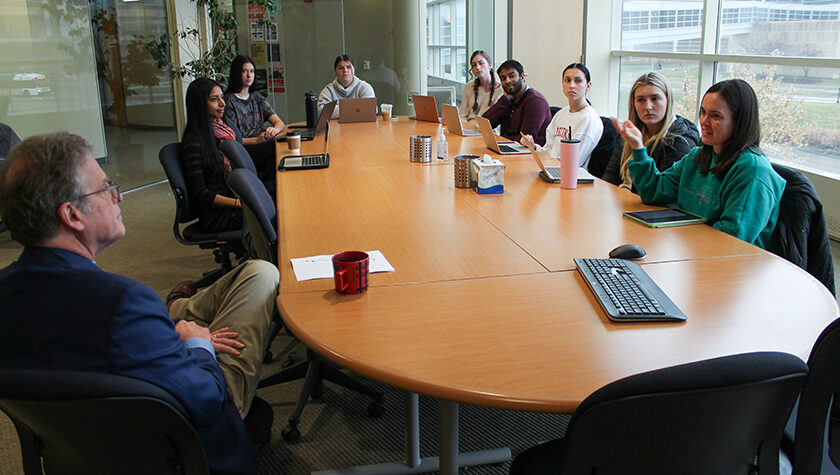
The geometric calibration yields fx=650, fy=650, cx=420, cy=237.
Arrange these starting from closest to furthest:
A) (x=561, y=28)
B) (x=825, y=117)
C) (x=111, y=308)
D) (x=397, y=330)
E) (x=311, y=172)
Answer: (x=111, y=308) → (x=397, y=330) → (x=311, y=172) → (x=825, y=117) → (x=561, y=28)

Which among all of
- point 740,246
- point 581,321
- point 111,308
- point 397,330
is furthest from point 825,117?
point 111,308

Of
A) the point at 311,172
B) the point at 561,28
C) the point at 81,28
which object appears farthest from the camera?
the point at 561,28

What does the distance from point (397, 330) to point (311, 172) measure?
2.16m

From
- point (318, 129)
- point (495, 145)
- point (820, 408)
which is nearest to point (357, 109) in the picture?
point (318, 129)

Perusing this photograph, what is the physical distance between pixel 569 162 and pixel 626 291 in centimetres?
138

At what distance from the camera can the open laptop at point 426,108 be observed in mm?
5605

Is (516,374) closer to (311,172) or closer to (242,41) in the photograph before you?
(311,172)

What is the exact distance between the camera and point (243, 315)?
6.15 ft

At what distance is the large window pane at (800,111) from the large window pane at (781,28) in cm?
14

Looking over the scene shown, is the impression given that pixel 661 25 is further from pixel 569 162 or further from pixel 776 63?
pixel 569 162

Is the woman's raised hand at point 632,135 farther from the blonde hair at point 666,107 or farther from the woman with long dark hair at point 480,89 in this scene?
the woman with long dark hair at point 480,89

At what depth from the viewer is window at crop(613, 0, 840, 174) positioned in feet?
15.4

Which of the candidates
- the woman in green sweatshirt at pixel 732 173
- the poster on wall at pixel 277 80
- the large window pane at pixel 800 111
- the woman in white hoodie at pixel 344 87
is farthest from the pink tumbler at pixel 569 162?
the poster on wall at pixel 277 80

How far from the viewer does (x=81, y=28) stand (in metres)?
5.80
